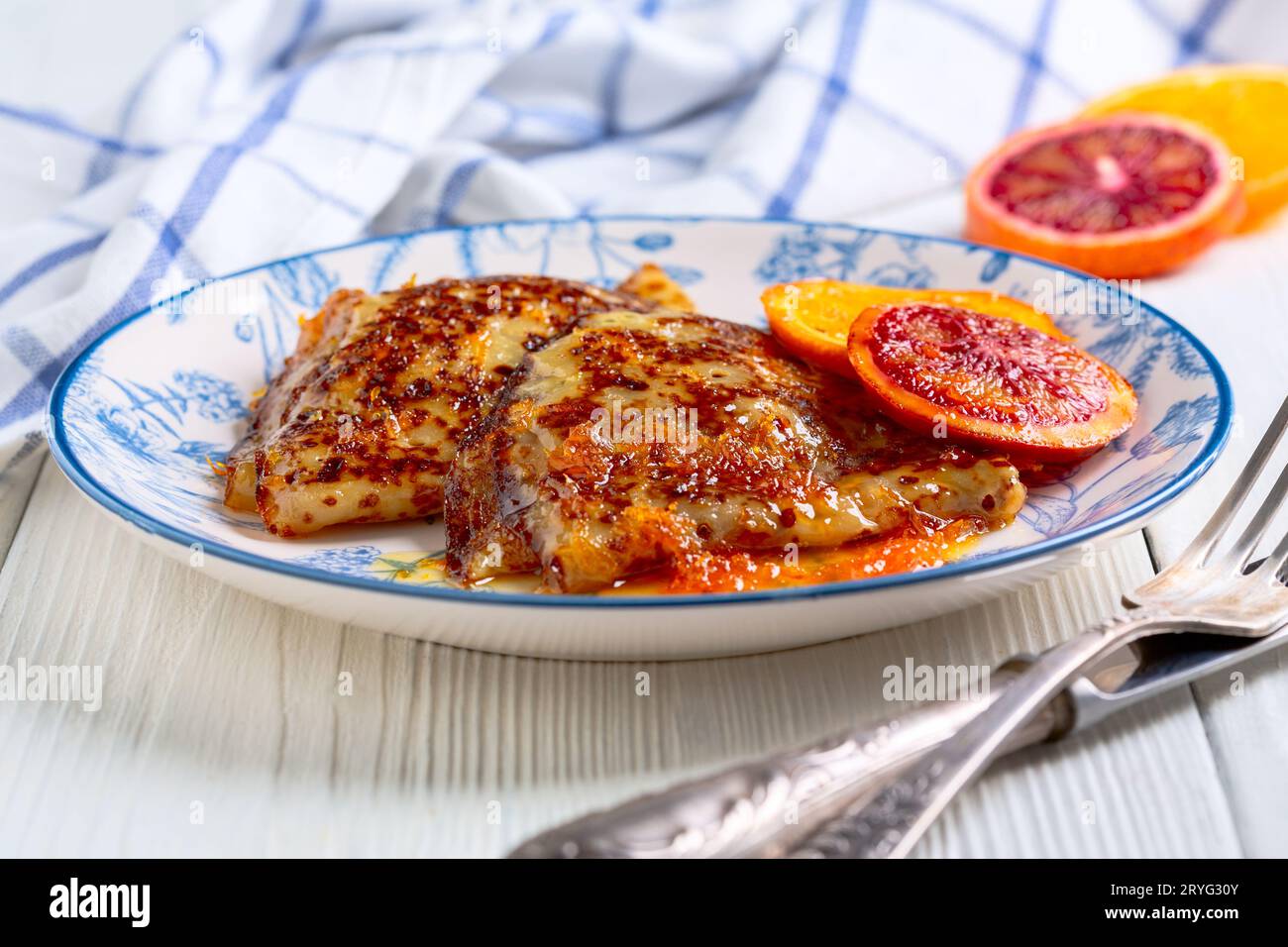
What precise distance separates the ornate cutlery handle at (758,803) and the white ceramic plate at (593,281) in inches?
11.4

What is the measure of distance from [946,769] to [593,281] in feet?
9.33

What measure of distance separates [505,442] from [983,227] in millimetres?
3117

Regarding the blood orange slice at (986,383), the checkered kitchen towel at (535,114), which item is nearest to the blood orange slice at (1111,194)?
the checkered kitchen towel at (535,114)

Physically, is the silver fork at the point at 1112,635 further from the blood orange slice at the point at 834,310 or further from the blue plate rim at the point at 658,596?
→ the blood orange slice at the point at 834,310

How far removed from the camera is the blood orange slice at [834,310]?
11.6 ft

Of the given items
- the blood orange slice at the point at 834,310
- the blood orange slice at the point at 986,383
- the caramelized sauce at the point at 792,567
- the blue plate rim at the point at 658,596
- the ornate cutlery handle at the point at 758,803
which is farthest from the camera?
the blood orange slice at the point at 834,310

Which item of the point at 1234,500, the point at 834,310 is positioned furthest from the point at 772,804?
the point at 834,310

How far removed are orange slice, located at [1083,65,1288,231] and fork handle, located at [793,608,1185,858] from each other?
3.77m

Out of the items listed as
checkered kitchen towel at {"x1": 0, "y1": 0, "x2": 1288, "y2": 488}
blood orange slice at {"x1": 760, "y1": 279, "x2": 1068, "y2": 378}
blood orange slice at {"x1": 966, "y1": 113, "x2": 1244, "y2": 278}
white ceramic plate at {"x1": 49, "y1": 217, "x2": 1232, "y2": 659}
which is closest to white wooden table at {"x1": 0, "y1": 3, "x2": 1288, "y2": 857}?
white ceramic plate at {"x1": 49, "y1": 217, "x2": 1232, "y2": 659}

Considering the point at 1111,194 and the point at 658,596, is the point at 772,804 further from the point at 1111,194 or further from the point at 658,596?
the point at 1111,194

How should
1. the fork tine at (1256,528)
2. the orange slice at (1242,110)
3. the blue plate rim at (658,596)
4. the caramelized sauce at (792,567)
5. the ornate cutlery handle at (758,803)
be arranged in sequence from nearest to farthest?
the ornate cutlery handle at (758,803)
the blue plate rim at (658,596)
the caramelized sauce at (792,567)
the fork tine at (1256,528)
the orange slice at (1242,110)
